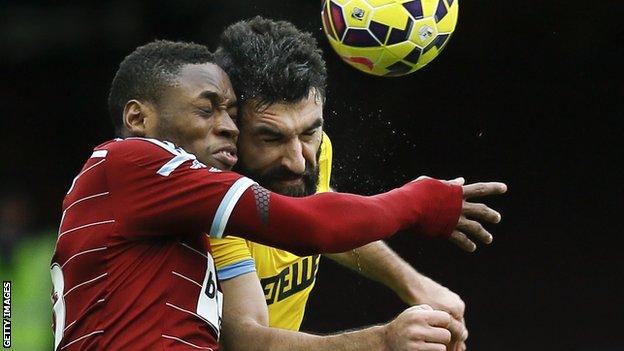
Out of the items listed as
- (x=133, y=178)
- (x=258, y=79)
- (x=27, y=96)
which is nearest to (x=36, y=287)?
(x=27, y=96)

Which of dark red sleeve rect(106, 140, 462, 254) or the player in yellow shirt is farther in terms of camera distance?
the player in yellow shirt

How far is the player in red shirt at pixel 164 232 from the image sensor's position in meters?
3.17

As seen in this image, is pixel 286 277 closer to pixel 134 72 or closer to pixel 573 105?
pixel 134 72

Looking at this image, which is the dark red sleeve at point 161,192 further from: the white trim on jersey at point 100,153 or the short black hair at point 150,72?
the short black hair at point 150,72

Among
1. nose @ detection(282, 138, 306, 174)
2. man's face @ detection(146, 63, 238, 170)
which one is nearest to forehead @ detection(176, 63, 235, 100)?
man's face @ detection(146, 63, 238, 170)

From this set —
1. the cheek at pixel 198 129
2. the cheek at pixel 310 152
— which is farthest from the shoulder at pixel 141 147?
the cheek at pixel 310 152

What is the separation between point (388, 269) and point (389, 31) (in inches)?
37.3

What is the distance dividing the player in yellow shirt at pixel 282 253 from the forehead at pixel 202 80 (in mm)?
347

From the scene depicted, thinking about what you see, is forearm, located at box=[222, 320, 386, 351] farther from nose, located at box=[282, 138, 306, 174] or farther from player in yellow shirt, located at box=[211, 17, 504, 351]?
nose, located at box=[282, 138, 306, 174]

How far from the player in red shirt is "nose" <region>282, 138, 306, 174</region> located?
0.52 m

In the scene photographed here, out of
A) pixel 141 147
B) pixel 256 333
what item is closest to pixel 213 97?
pixel 141 147

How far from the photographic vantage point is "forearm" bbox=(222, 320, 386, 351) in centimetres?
333

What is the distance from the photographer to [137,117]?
139 inches

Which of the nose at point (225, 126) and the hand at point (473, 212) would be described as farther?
the hand at point (473, 212)
